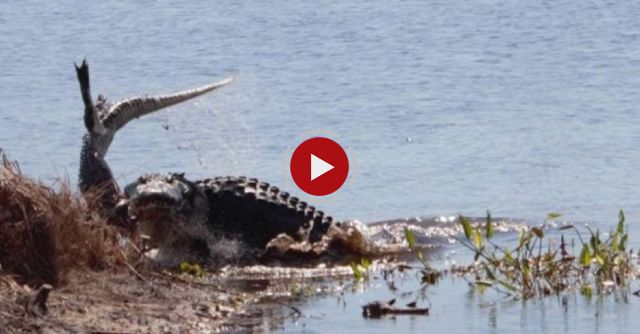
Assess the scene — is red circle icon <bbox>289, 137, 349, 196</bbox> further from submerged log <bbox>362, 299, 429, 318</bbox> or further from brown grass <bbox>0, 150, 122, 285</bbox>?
brown grass <bbox>0, 150, 122, 285</bbox>

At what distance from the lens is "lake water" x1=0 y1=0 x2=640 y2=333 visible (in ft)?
46.1

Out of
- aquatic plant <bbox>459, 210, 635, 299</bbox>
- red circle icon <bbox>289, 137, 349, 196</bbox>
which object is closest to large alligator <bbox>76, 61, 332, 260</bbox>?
red circle icon <bbox>289, 137, 349, 196</bbox>

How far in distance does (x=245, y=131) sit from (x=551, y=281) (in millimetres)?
6423

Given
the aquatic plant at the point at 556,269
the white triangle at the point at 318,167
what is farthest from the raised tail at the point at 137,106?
the aquatic plant at the point at 556,269

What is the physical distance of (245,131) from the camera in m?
16.5

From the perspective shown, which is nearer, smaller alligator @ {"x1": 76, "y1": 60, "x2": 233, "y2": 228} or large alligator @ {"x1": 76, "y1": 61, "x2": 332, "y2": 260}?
smaller alligator @ {"x1": 76, "y1": 60, "x2": 233, "y2": 228}

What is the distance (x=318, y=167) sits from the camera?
613 inches

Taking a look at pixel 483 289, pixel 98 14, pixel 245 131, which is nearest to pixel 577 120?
pixel 245 131

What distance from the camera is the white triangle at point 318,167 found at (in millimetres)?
15117

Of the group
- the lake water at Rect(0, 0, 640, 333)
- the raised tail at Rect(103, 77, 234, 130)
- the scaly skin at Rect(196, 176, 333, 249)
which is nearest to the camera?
the scaly skin at Rect(196, 176, 333, 249)

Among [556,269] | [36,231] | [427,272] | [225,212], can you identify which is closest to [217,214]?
[225,212]

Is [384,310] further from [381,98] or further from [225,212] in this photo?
[381,98]

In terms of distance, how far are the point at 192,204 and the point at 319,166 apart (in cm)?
329

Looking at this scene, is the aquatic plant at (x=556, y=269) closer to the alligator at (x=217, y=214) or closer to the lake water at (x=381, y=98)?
the lake water at (x=381, y=98)
